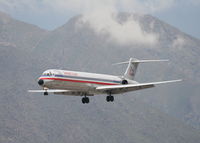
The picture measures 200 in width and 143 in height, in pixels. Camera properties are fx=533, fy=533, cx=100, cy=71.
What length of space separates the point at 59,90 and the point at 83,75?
642 cm

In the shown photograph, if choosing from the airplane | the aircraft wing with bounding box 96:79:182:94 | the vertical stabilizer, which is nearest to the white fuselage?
the airplane

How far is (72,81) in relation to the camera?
8069 centimetres

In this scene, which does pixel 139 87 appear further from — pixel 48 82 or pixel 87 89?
pixel 48 82

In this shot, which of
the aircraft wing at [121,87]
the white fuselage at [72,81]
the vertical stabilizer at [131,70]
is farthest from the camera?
the vertical stabilizer at [131,70]

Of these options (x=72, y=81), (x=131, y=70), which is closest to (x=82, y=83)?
(x=72, y=81)

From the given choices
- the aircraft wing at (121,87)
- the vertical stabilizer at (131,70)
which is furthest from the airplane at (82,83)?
the vertical stabilizer at (131,70)

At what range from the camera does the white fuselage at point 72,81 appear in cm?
7900

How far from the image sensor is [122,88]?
85562 mm

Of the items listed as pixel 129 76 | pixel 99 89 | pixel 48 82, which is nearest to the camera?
pixel 48 82

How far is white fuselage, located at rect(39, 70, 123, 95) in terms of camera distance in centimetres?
7900

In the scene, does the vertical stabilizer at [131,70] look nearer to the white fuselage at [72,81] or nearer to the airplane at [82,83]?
the airplane at [82,83]

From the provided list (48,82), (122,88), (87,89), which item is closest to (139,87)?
(122,88)

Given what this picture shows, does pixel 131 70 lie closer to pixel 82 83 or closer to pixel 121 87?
pixel 121 87

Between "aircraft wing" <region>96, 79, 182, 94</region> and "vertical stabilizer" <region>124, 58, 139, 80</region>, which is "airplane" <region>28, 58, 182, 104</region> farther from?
"vertical stabilizer" <region>124, 58, 139, 80</region>
